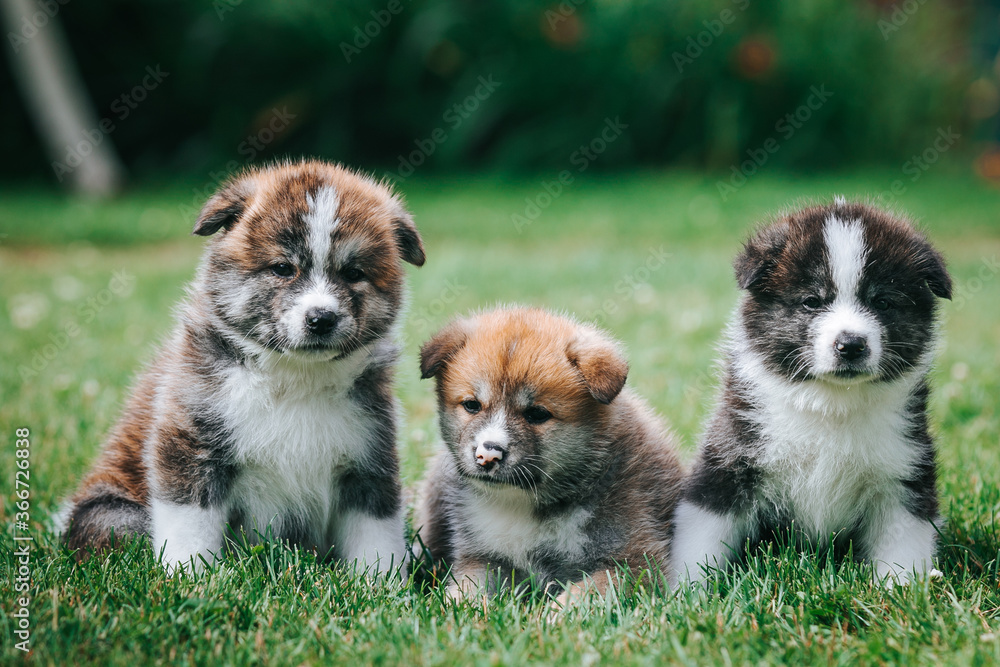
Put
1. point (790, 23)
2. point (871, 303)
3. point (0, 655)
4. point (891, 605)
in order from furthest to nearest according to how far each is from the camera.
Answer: point (790, 23), point (871, 303), point (891, 605), point (0, 655)

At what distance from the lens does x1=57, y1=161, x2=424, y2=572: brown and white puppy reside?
3482 mm

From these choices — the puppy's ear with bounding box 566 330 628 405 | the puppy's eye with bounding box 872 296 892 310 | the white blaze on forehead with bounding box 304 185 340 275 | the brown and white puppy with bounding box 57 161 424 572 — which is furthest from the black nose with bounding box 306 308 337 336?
the puppy's eye with bounding box 872 296 892 310

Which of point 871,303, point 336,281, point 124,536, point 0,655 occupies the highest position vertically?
point 871,303

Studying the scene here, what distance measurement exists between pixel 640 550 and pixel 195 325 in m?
2.04

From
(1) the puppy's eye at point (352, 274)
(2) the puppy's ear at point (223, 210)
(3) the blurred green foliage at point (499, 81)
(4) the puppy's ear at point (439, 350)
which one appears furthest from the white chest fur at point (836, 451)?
(3) the blurred green foliage at point (499, 81)

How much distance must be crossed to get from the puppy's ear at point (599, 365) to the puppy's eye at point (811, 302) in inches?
29.1

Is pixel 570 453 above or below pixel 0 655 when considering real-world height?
above

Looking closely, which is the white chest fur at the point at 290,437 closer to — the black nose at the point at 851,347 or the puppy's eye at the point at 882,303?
the black nose at the point at 851,347

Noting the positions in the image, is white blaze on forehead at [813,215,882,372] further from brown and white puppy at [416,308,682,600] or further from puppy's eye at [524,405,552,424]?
puppy's eye at [524,405,552,424]

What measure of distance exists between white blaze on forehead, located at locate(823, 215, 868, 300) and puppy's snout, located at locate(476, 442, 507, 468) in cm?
140

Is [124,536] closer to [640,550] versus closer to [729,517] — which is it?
[640,550]

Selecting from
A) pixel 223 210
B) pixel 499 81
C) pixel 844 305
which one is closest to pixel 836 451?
pixel 844 305

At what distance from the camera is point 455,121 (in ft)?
51.4

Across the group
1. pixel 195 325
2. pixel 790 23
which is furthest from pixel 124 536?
pixel 790 23
